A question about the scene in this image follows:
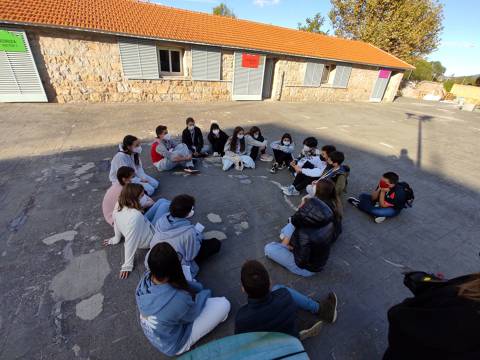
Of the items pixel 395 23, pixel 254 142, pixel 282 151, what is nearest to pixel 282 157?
pixel 282 151

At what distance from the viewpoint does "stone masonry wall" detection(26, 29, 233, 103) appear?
1038cm

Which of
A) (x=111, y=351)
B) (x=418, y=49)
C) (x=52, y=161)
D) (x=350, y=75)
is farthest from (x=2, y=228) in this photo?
(x=418, y=49)

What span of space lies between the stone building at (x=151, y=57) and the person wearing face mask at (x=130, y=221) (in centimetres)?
1140

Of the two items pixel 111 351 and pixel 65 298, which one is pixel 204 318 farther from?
pixel 65 298

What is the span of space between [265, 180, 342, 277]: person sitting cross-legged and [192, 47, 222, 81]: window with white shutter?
41.7 ft

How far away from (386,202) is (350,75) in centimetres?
1862

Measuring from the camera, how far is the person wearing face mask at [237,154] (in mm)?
6000

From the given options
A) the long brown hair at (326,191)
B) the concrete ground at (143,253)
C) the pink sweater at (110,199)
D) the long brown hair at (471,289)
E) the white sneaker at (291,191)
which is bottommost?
the concrete ground at (143,253)

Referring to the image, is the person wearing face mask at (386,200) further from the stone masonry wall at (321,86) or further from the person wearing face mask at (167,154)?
the stone masonry wall at (321,86)

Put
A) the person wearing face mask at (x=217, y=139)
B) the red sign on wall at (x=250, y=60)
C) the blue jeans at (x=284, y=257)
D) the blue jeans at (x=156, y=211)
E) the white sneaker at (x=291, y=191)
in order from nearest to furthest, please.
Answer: the blue jeans at (x=284, y=257)
the blue jeans at (x=156, y=211)
the white sneaker at (x=291, y=191)
the person wearing face mask at (x=217, y=139)
the red sign on wall at (x=250, y=60)

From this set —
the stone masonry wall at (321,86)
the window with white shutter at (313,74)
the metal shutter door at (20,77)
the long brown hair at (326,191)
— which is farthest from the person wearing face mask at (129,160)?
the window with white shutter at (313,74)

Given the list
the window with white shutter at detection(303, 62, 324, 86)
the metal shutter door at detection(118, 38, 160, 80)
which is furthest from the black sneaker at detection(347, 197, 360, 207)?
the window with white shutter at detection(303, 62, 324, 86)

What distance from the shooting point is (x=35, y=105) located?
1041cm

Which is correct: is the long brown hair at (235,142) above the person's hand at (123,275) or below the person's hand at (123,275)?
above
